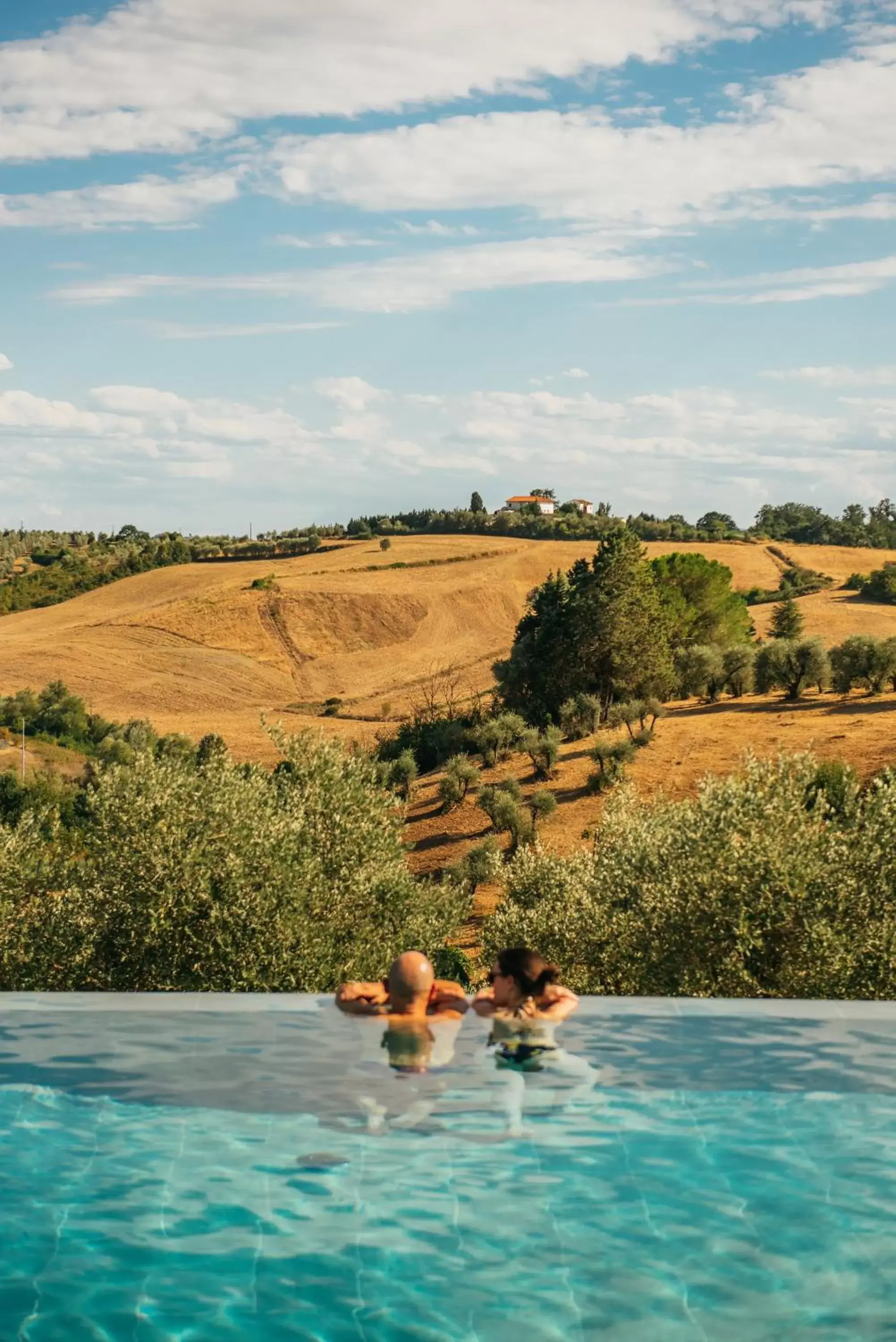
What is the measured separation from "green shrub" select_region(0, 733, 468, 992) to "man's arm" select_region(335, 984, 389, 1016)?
676 cm

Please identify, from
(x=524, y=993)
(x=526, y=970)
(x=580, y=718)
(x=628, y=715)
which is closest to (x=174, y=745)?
(x=580, y=718)

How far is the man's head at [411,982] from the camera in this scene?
39.9 ft

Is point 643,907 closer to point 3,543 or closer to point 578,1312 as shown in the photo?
point 578,1312

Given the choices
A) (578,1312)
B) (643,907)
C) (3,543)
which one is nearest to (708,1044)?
(578,1312)

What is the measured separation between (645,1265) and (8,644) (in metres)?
118

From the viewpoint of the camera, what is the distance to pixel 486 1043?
39.6 ft

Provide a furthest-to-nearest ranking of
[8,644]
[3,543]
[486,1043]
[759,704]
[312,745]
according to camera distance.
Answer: [3,543], [8,644], [759,704], [312,745], [486,1043]

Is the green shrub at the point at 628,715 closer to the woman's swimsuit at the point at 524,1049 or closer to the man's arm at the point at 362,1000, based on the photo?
the man's arm at the point at 362,1000

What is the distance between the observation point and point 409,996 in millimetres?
12289

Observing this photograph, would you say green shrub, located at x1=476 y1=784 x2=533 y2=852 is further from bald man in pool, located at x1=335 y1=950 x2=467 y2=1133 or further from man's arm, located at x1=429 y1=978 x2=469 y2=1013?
man's arm, located at x1=429 y1=978 x2=469 y2=1013

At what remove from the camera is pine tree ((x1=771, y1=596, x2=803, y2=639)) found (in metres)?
74.4

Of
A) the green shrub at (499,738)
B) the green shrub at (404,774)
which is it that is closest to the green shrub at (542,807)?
the green shrub at (499,738)

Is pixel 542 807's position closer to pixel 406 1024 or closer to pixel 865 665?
pixel 865 665

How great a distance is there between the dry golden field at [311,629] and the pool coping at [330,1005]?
69.2m
